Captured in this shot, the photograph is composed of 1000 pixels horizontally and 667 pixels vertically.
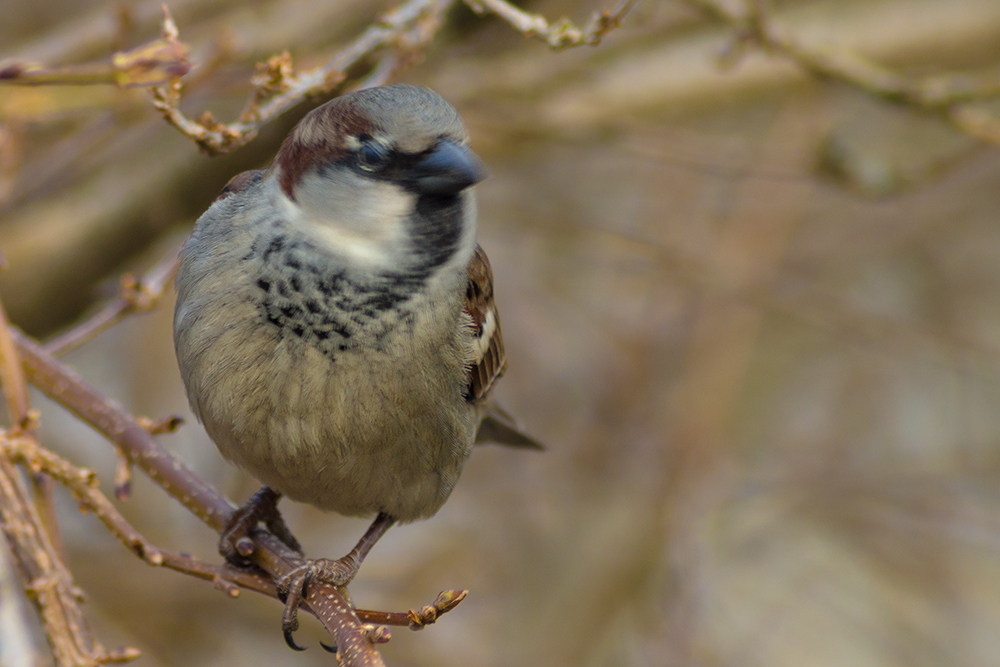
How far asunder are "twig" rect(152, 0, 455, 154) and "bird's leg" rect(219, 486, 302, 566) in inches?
31.5

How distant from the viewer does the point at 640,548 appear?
530 cm

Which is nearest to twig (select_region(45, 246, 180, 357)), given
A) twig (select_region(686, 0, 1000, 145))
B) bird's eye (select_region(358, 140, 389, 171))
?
bird's eye (select_region(358, 140, 389, 171))

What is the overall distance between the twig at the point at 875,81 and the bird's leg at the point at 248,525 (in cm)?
198

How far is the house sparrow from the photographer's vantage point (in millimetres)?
2021

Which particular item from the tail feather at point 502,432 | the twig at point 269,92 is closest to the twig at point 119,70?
the twig at point 269,92

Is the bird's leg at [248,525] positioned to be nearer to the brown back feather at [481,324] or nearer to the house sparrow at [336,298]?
the house sparrow at [336,298]

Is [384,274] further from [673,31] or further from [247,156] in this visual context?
[673,31]

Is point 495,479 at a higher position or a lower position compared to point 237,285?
lower

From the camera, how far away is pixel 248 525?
2.35 metres

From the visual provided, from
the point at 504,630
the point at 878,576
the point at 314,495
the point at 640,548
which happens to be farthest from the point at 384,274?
the point at 878,576

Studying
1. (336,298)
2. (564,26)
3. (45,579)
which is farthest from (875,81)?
(45,579)

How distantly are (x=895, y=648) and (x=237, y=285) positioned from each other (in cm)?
537

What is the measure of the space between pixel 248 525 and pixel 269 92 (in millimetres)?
970

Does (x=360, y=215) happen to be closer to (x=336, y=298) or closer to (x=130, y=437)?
(x=336, y=298)
